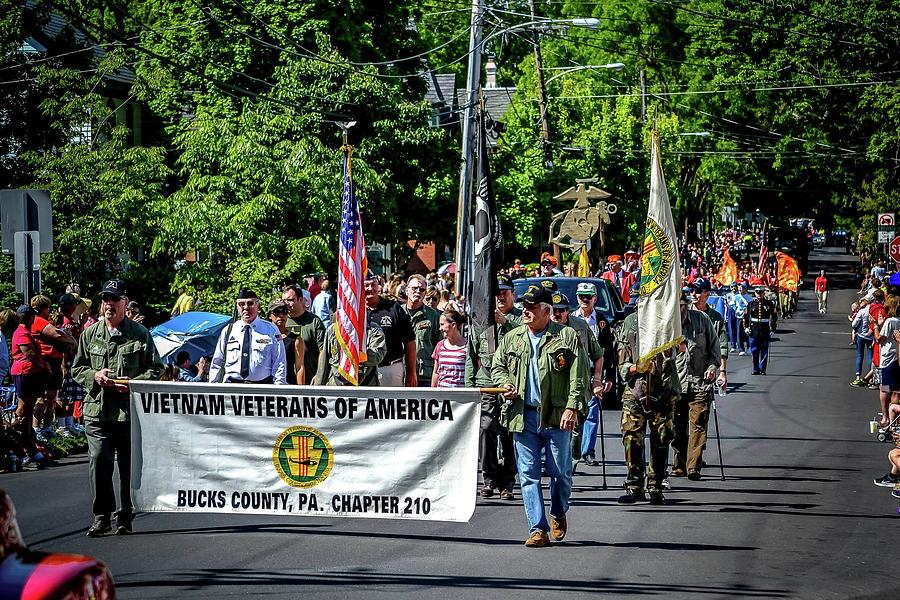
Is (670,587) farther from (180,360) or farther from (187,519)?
(180,360)

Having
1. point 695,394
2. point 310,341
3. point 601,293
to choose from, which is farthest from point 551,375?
point 601,293

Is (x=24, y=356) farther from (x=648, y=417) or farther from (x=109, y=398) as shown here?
(x=648, y=417)

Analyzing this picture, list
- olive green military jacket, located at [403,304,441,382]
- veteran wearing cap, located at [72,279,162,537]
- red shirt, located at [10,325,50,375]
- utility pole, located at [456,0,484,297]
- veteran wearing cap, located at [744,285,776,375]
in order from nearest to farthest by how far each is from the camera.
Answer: veteran wearing cap, located at [72,279,162,537], olive green military jacket, located at [403,304,441,382], red shirt, located at [10,325,50,375], utility pole, located at [456,0,484,297], veteran wearing cap, located at [744,285,776,375]

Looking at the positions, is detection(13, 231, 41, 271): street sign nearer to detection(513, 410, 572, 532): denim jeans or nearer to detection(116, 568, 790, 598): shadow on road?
detection(116, 568, 790, 598): shadow on road

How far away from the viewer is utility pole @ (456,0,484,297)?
22.5 metres

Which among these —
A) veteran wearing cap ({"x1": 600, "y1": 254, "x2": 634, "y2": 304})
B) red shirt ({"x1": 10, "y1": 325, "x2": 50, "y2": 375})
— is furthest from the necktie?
veteran wearing cap ({"x1": 600, "y1": 254, "x2": 634, "y2": 304})

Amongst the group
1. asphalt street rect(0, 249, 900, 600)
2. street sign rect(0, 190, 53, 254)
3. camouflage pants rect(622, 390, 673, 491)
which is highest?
street sign rect(0, 190, 53, 254)

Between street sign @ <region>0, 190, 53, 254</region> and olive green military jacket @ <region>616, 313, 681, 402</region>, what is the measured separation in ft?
23.0

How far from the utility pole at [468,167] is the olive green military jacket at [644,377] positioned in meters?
9.25

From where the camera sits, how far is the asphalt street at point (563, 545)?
8156 millimetres

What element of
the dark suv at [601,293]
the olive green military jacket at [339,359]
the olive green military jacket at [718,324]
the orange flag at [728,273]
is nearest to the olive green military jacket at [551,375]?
the olive green military jacket at [339,359]

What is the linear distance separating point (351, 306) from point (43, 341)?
519cm

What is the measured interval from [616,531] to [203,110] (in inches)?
771

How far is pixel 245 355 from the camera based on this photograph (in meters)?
11.4
